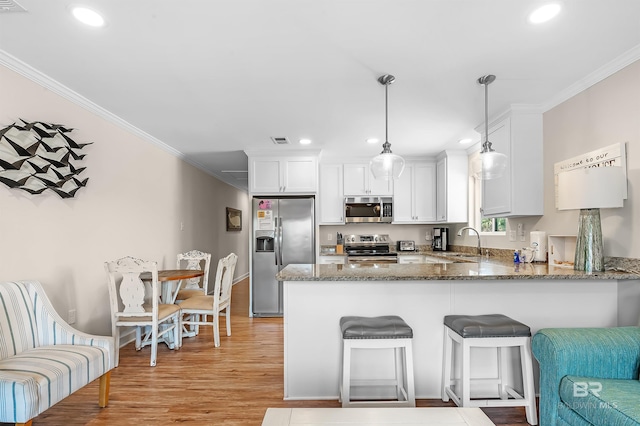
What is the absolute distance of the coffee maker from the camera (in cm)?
595

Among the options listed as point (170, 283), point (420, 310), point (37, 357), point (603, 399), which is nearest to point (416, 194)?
point (420, 310)

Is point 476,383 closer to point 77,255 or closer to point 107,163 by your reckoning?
point 77,255

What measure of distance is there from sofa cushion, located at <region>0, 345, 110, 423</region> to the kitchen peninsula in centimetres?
124

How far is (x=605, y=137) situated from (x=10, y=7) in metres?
3.84

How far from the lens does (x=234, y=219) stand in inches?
342

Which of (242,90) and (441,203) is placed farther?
(441,203)

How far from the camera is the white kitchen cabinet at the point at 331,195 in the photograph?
579 cm

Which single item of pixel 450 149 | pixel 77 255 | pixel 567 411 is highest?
pixel 450 149

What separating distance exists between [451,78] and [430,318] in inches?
71.1

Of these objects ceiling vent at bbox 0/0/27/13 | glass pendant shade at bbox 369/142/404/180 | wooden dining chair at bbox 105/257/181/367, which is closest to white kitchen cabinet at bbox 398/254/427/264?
glass pendant shade at bbox 369/142/404/180

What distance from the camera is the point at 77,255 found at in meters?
3.29

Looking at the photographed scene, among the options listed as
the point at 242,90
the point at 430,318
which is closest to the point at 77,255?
the point at 242,90

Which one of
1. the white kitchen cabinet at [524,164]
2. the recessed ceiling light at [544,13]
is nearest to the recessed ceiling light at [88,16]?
the recessed ceiling light at [544,13]

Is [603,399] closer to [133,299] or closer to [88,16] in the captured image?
[88,16]
